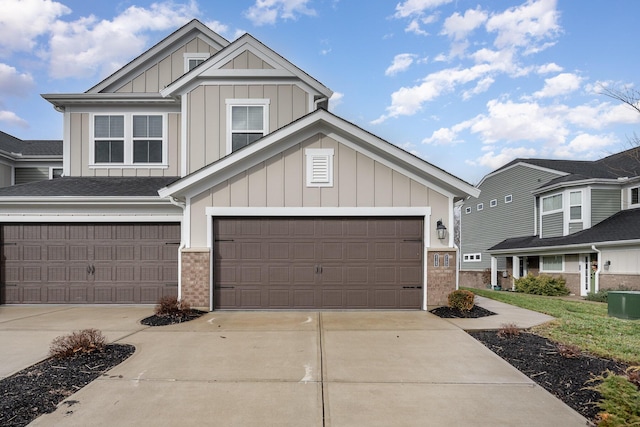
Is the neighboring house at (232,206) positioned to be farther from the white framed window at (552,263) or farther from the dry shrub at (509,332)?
the white framed window at (552,263)

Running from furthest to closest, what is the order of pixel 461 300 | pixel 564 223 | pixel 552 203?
pixel 552 203
pixel 564 223
pixel 461 300

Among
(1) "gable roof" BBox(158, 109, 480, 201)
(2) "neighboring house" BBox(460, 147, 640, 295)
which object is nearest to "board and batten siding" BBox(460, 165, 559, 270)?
(2) "neighboring house" BBox(460, 147, 640, 295)

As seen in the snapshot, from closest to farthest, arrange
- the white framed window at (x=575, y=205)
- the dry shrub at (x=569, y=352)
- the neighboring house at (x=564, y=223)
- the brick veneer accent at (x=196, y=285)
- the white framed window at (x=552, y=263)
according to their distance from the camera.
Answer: the dry shrub at (x=569, y=352) → the brick veneer accent at (x=196, y=285) → the neighboring house at (x=564, y=223) → the white framed window at (x=575, y=205) → the white framed window at (x=552, y=263)

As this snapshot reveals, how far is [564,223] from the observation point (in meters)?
20.6

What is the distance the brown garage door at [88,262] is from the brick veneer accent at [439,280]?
22.4ft

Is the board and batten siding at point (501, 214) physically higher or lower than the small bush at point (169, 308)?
higher

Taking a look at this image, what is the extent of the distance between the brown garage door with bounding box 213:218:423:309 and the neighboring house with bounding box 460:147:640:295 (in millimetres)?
11607

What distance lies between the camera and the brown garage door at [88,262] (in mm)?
10703

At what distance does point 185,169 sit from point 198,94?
234 cm

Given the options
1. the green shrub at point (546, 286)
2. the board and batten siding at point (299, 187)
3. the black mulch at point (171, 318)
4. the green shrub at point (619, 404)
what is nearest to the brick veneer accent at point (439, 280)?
the board and batten siding at point (299, 187)

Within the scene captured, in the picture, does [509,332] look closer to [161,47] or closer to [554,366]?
[554,366]

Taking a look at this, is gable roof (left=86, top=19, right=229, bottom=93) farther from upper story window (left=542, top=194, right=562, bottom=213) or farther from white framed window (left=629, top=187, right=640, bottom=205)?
white framed window (left=629, top=187, right=640, bottom=205)

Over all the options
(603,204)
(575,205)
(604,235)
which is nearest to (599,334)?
(604,235)

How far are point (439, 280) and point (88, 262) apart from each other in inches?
376
